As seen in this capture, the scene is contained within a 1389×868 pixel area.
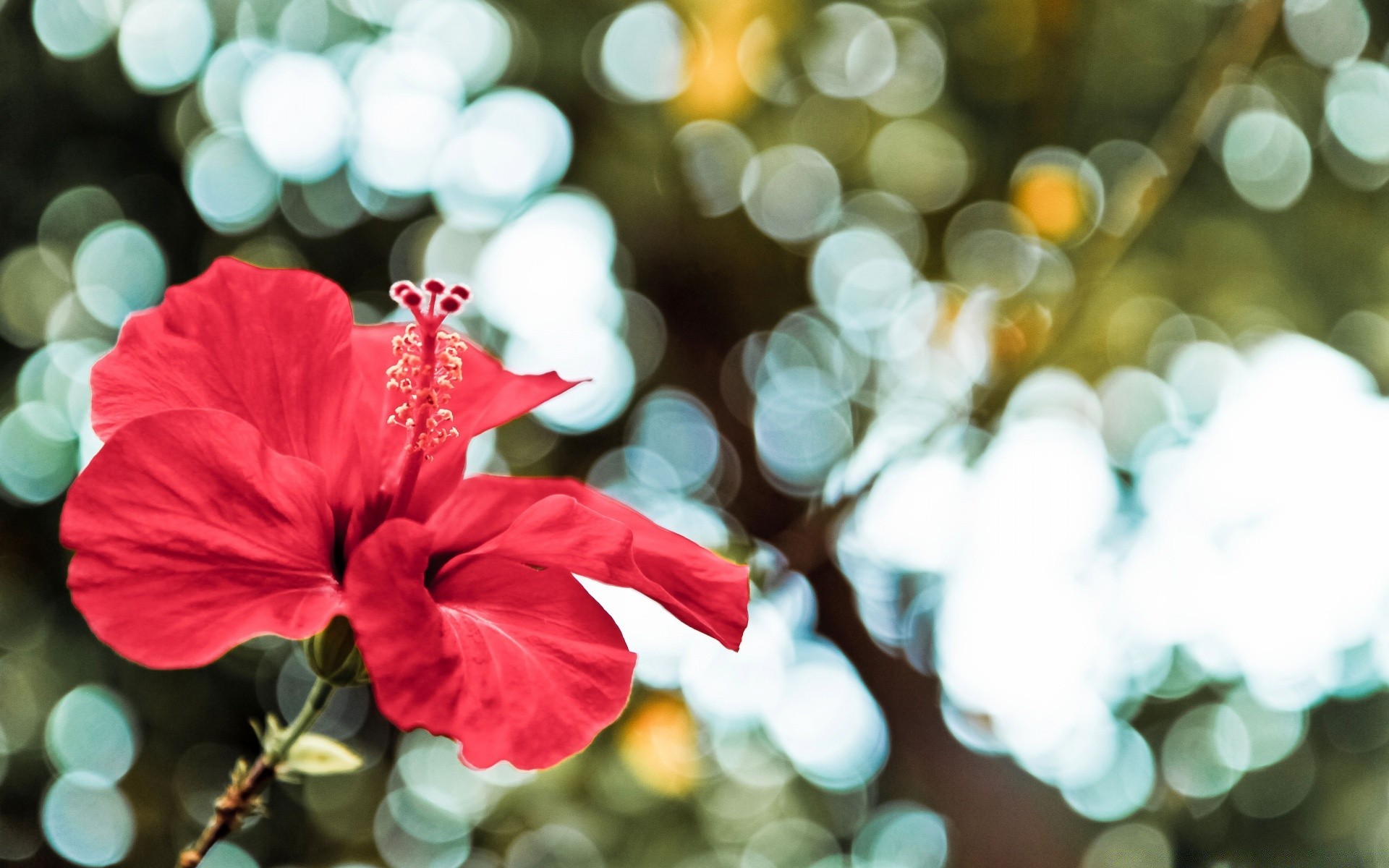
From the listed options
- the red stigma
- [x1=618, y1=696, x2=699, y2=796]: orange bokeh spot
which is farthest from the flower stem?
[x1=618, y1=696, x2=699, y2=796]: orange bokeh spot

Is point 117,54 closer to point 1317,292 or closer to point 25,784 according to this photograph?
point 25,784

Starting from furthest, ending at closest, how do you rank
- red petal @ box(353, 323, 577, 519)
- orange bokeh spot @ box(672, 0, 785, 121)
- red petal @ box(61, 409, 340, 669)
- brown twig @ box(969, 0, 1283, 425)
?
orange bokeh spot @ box(672, 0, 785, 121)
brown twig @ box(969, 0, 1283, 425)
red petal @ box(353, 323, 577, 519)
red petal @ box(61, 409, 340, 669)

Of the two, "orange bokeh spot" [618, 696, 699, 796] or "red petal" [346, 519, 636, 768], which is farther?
"orange bokeh spot" [618, 696, 699, 796]

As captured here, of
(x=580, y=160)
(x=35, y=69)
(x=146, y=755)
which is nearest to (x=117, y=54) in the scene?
(x=35, y=69)

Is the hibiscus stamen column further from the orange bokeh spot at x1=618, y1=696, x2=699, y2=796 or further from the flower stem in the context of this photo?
the orange bokeh spot at x1=618, y1=696, x2=699, y2=796

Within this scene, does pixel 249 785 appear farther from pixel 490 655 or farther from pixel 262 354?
pixel 262 354

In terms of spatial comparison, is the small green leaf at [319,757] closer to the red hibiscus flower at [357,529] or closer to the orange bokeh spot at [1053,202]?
the red hibiscus flower at [357,529]
